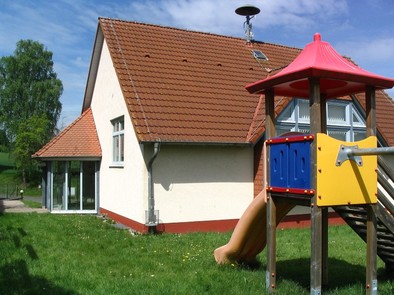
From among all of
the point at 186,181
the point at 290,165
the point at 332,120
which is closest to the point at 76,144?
the point at 186,181

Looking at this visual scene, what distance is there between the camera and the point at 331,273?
8.32m

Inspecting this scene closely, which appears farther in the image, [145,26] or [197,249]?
[145,26]

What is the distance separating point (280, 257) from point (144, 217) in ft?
15.1

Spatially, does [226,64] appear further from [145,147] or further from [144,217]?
[144,217]

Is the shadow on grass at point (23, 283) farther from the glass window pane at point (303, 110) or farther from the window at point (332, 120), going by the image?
the glass window pane at point (303, 110)

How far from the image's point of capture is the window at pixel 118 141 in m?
15.5

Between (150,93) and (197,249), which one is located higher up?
(150,93)

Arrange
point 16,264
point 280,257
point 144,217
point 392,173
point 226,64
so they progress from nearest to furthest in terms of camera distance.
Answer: point 392,173 < point 16,264 < point 280,257 < point 144,217 < point 226,64

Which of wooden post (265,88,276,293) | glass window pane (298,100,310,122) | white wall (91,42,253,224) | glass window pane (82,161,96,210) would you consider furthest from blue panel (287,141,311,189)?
glass window pane (82,161,96,210)

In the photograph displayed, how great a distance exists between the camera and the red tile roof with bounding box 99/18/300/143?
13.6 metres

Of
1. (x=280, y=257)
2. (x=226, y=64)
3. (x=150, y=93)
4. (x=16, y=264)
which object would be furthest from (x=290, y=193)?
(x=226, y=64)

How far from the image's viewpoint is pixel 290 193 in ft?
21.7

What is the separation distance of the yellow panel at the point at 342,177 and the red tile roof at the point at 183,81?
23.4ft

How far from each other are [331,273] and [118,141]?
31.2ft
